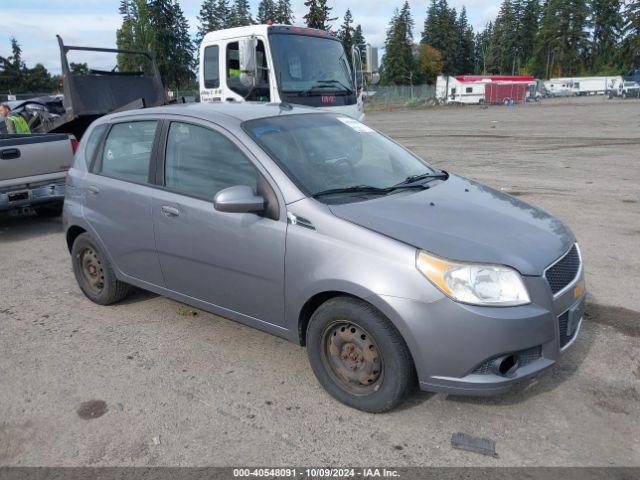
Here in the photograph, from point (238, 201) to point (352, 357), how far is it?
1.16 metres

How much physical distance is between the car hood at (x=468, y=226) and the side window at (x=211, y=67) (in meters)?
7.59

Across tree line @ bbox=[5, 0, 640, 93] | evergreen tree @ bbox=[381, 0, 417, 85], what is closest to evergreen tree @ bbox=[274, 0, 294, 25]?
tree line @ bbox=[5, 0, 640, 93]

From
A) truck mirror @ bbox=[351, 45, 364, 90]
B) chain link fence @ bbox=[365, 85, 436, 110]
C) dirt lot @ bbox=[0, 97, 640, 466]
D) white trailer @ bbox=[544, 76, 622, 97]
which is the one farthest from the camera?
white trailer @ bbox=[544, 76, 622, 97]

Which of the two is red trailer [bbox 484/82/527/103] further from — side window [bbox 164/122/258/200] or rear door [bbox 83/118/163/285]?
side window [bbox 164/122/258/200]

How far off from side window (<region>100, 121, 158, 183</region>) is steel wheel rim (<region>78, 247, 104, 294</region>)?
787 mm

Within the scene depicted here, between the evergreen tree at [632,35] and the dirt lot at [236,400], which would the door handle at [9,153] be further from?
the evergreen tree at [632,35]

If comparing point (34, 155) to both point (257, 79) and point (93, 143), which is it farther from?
point (257, 79)

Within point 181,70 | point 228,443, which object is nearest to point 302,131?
point 228,443

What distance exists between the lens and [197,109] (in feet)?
14.0

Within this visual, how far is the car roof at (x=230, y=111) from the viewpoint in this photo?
4.02 m

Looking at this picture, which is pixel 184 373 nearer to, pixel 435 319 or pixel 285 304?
pixel 285 304

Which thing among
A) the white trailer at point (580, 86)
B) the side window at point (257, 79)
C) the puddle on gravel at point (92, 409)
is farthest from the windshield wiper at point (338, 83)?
the white trailer at point (580, 86)

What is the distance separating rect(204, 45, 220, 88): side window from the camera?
1043 cm

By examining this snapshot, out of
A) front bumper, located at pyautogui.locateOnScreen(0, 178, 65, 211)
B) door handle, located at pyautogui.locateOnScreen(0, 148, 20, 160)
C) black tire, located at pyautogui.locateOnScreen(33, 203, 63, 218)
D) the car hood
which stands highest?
door handle, located at pyautogui.locateOnScreen(0, 148, 20, 160)
